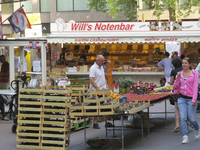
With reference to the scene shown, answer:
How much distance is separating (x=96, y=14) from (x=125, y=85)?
15.8 metres

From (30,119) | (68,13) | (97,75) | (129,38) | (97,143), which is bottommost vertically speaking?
(97,143)

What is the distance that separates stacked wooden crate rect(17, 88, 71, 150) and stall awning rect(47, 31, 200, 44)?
10554 millimetres

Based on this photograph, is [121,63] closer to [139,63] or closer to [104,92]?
[139,63]

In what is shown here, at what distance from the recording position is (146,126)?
9742 millimetres

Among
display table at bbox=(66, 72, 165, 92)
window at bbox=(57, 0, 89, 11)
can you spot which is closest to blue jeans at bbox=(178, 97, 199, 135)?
display table at bbox=(66, 72, 165, 92)

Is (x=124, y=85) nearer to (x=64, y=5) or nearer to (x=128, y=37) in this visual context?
(x=128, y=37)

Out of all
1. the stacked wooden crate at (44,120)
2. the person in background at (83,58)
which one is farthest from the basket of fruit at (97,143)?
the person in background at (83,58)

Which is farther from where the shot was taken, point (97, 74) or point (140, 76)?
point (140, 76)

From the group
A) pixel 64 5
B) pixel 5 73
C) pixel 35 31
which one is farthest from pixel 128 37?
pixel 64 5

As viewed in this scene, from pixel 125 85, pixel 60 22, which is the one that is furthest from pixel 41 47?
pixel 60 22

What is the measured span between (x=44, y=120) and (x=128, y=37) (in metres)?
11.1

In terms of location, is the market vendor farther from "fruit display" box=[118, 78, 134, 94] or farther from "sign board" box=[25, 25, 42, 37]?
"sign board" box=[25, 25, 42, 37]

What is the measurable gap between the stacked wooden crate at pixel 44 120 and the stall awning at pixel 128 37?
10.6m

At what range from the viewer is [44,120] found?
7.44 metres
